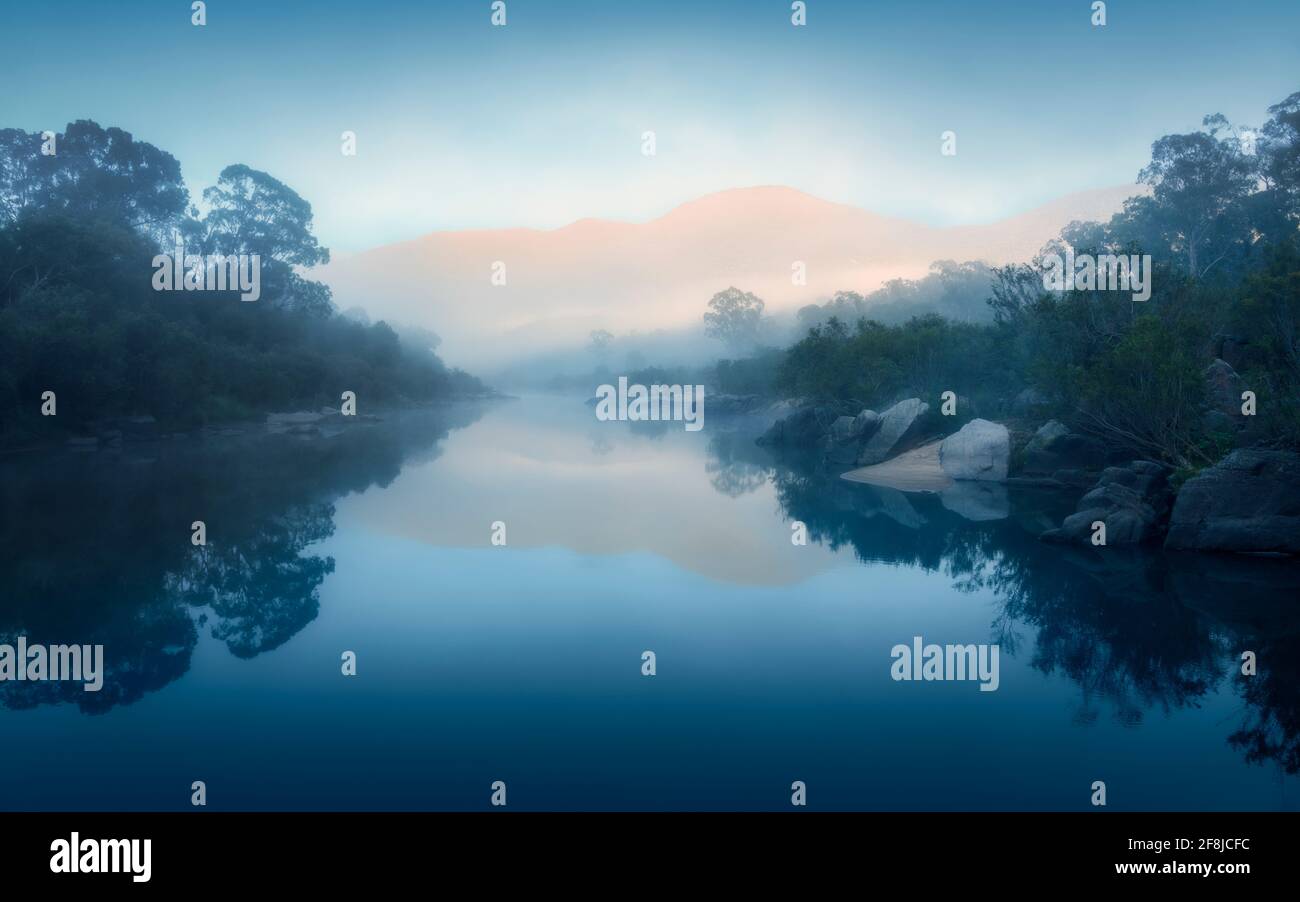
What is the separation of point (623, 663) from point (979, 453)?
57.7ft

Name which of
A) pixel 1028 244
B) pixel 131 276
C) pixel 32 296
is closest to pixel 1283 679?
pixel 32 296

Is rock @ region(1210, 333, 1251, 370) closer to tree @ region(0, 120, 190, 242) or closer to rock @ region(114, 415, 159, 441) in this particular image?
rock @ region(114, 415, 159, 441)

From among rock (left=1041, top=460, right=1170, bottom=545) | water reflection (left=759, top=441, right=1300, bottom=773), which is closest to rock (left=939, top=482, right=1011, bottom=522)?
water reflection (left=759, top=441, right=1300, bottom=773)

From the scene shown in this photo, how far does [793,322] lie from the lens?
11812cm

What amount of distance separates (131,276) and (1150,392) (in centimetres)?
4082

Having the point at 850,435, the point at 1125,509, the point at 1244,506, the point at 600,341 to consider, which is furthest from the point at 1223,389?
the point at 600,341

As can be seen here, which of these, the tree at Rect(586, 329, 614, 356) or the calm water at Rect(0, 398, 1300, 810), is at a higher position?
the tree at Rect(586, 329, 614, 356)

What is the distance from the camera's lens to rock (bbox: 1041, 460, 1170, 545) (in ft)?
45.9

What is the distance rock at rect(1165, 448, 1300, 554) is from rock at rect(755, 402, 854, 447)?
82.6 feet

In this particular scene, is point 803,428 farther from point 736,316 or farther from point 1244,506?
point 736,316

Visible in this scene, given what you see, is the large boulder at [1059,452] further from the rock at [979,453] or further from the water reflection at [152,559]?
the water reflection at [152,559]

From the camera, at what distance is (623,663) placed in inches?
339

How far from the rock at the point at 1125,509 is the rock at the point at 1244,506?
0.58m

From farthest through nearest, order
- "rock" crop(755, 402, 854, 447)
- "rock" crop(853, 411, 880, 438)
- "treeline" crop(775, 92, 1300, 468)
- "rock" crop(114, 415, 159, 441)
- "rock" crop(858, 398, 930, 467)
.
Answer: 1. "rock" crop(755, 402, 854, 447)
2. "rock" crop(114, 415, 159, 441)
3. "rock" crop(853, 411, 880, 438)
4. "rock" crop(858, 398, 930, 467)
5. "treeline" crop(775, 92, 1300, 468)
